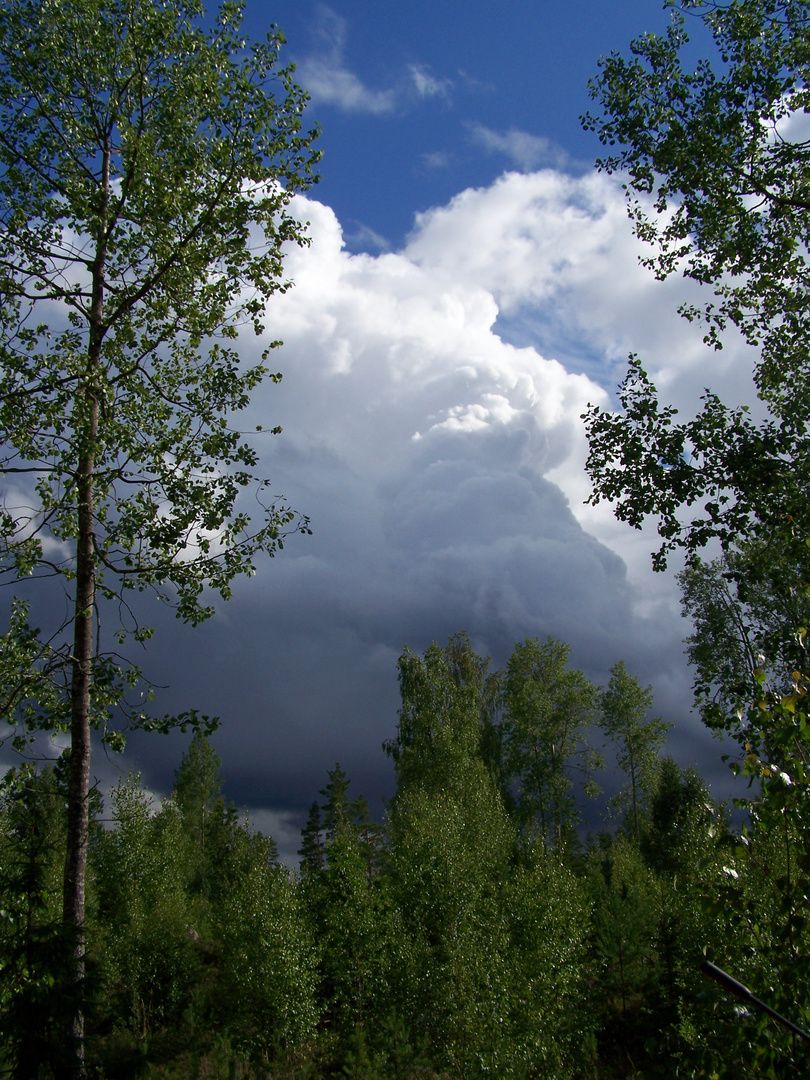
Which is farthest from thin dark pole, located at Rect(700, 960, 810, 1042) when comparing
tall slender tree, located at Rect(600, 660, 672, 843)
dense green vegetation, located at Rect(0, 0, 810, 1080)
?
tall slender tree, located at Rect(600, 660, 672, 843)

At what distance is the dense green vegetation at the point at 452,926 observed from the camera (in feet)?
16.0

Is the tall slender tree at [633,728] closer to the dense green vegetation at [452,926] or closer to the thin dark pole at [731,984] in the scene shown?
the dense green vegetation at [452,926]

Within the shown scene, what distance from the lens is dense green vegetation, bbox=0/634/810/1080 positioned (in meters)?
4.88

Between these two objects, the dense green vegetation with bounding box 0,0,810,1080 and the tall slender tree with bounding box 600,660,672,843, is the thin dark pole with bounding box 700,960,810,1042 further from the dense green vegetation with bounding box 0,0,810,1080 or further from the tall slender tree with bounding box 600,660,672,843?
the tall slender tree with bounding box 600,660,672,843

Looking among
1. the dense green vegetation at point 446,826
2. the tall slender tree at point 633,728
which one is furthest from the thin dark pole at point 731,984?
the tall slender tree at point 633,728

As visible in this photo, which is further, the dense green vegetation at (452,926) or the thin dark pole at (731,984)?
the dense green vegetation at (452,926)

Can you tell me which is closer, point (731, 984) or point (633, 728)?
point (731, 984)

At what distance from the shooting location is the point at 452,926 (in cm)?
2114

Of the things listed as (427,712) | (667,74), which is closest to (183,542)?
(667,74)

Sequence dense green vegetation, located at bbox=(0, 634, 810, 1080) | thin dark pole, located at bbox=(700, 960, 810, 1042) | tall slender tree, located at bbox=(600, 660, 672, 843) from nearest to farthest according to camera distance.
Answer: thin dark pole, located at bbox=(700, 960, 810, 1042) → dense green vegetation, located at bbox=(0, 634, 810, 1080) → tall slender tree, located at bbox=(600, 660, 672, 843)

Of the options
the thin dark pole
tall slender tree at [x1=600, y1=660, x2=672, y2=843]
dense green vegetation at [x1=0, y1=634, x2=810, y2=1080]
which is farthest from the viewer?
tall slender tree at [x1=600, y1=660, x2=672, y2=843]

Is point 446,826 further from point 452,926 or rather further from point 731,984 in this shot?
point 731,984

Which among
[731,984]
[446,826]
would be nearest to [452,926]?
[446,826]

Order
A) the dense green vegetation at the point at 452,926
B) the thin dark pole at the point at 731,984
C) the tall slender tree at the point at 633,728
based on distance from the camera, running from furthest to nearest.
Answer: the tall slender tree at the point at 633,728 → the dense green vegetation at the point at 452,926 → the thin dark pole at the point at 731,984
